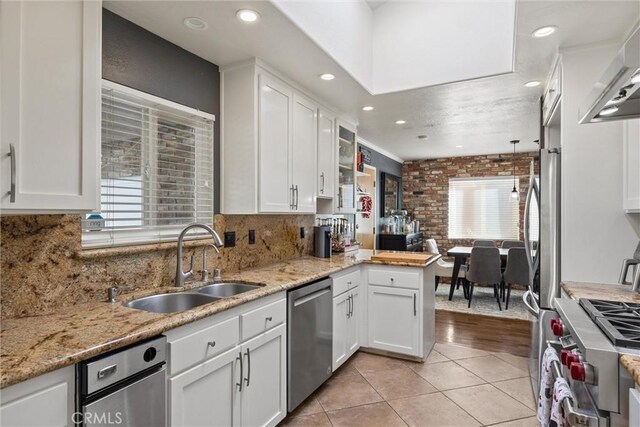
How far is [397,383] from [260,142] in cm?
213

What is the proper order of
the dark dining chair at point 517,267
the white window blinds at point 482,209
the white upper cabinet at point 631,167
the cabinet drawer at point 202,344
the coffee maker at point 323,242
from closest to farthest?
1. the cabinet drawer at point 202,344
2. the white upper cabinet at point 631,167
3. the coffee maker at point 323,242
4. the dark dining chair at point 517,267
5. the white window blinds at point 482,209

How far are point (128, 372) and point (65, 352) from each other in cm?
23

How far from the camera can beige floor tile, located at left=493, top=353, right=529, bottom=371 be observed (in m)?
3.10

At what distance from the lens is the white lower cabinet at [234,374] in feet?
4.90

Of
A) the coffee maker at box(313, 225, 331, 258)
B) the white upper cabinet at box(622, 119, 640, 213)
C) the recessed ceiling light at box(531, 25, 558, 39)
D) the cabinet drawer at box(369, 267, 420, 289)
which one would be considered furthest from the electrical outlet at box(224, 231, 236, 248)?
the white upper cabinet at box(622, 119, 640, 213)

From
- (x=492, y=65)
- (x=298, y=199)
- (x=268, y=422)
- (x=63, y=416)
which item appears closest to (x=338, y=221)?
(x=298, y=199)

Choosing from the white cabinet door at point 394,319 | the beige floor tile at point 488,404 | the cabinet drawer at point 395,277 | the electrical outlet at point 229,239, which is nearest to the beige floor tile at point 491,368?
the beige floor tile at point 488,404

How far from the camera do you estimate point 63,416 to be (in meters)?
1.11

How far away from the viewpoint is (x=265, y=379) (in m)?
1.99

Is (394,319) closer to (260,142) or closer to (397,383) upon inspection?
(397,383)

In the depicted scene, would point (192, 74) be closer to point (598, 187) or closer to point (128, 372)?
point (128, 372)

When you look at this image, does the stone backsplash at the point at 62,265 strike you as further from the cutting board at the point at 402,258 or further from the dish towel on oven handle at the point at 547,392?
the dish towel on oven handle at the point at 547,392

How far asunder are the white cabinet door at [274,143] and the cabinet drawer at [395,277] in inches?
41.0

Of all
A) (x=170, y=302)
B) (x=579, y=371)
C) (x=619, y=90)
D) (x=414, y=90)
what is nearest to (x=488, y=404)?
(x=579, y=371)
